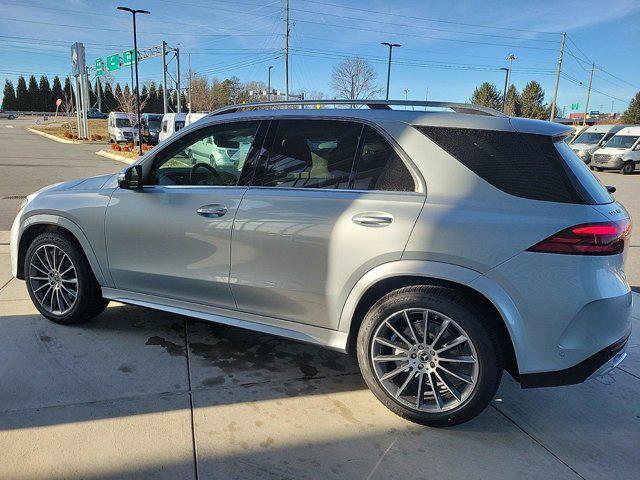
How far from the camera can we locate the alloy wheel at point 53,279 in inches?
157

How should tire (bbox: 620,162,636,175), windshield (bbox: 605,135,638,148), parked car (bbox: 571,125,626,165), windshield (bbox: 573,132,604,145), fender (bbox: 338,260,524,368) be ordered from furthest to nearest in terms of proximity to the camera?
windshield (bbox: 573,132,604,145)
parked car (bbox: 571,125,626,165)
windshield (bbox: 605,135,638,148)
tire (bbox: 620,162,636,175)
fender (bbox: 338,260,524,368)

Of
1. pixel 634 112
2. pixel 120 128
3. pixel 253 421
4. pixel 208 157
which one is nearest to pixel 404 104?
pixel 208 157

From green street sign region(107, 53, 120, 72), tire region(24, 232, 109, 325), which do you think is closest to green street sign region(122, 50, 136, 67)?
green street sign region(107, 53, 120, 72)

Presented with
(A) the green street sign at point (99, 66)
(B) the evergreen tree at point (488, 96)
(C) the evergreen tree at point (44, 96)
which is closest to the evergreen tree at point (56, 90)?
(C) the evergreen tree at point (44, 96)

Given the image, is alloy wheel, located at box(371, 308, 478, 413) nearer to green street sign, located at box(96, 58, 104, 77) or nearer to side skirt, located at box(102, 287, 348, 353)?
side skirt, located at box(102, 287, 348, 353)

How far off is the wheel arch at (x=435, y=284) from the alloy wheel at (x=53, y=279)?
7.70 ft

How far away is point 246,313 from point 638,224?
983 centimetres

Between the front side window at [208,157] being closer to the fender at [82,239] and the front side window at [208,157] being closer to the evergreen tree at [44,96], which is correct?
the fender at [82,239]

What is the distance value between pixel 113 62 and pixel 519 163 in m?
45.6

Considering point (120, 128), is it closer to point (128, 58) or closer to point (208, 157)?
point (128, 58)

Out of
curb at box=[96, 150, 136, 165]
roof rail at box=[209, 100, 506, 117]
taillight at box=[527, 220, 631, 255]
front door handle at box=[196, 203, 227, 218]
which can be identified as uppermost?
roof rail at box=[209, 100, 506, 117]

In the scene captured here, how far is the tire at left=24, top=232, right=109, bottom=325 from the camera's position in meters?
Answer: 3.94

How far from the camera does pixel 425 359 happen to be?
284 cm

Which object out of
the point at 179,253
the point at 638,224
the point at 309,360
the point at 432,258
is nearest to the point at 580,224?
the point at 432,258
